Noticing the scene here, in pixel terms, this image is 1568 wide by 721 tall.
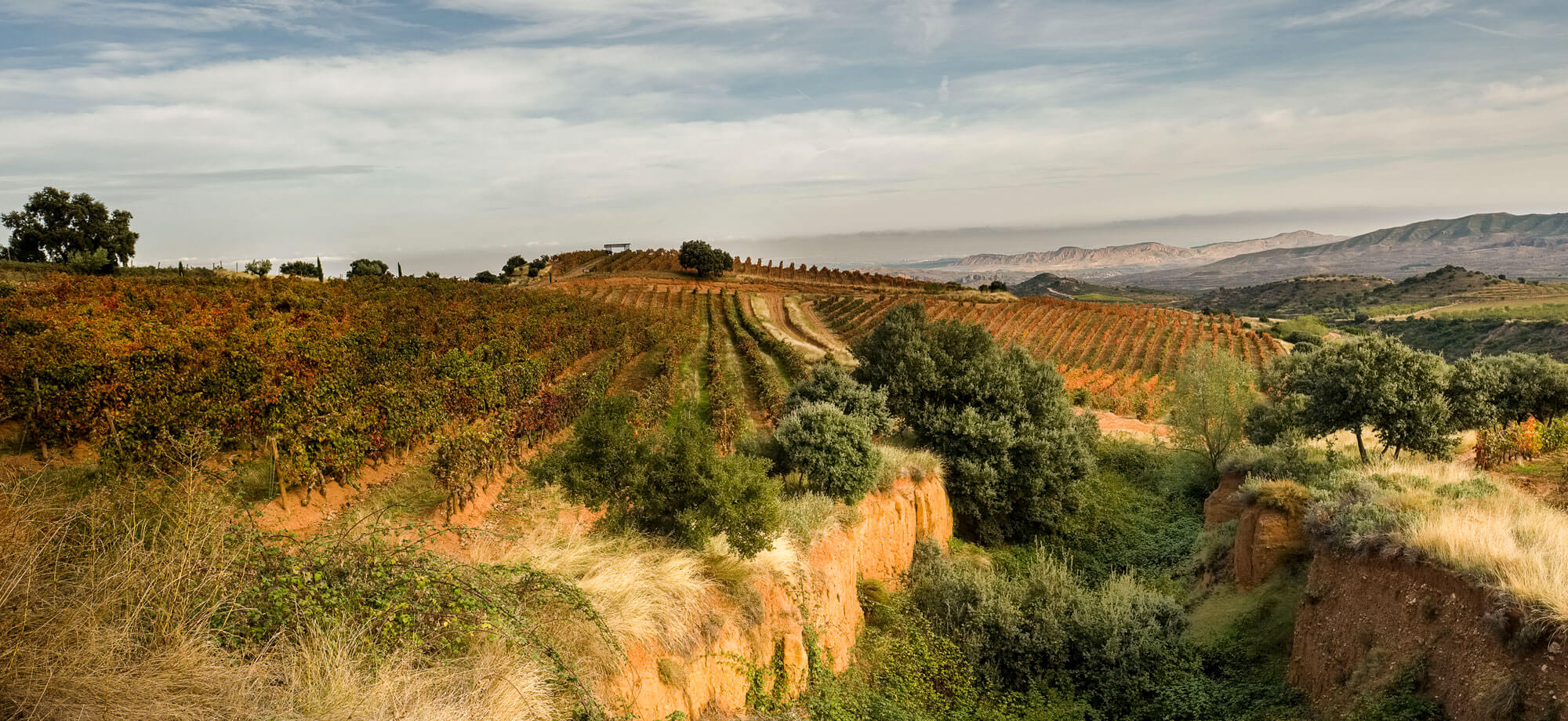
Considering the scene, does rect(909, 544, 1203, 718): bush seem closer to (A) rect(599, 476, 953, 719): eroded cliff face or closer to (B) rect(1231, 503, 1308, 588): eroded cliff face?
(A) rect(599, 476, 953, 719): eroded cliff face

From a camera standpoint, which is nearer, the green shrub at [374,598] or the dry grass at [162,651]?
the dry grass at [162,651]

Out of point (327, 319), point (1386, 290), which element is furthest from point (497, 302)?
point (1386, 290)

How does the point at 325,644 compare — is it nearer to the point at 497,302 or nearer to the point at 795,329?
the point at 497,302

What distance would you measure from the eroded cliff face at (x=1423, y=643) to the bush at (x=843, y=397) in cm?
996

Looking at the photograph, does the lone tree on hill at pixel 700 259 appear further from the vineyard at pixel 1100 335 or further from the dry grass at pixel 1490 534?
the dry grass at pixel 1490 534

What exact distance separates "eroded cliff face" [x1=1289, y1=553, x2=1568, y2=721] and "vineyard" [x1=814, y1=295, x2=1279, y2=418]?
32.4m

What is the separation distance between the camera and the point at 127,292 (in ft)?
85.7

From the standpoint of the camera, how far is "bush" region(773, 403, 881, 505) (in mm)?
15828

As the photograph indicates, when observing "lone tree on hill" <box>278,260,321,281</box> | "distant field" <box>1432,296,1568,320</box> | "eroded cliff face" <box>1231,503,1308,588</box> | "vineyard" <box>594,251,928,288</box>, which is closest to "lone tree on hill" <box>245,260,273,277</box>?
"lone tree on hill" <box>278,260,321,281</box>

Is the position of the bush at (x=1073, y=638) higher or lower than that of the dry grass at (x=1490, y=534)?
lower

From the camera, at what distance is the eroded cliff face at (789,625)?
802 centimetres

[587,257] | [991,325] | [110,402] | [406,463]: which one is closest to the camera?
[110,402]

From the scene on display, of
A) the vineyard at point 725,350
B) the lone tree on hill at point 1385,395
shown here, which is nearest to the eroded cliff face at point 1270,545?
the lone tree on hill at point 1385,395

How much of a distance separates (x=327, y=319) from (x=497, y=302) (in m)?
12.2
